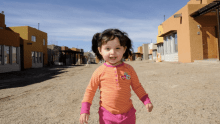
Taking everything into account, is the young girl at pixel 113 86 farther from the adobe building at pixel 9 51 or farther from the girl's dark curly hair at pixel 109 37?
the adobe building at pixel 9 51

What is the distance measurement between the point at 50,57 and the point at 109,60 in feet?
94.6

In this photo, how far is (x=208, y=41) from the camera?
11453 mm

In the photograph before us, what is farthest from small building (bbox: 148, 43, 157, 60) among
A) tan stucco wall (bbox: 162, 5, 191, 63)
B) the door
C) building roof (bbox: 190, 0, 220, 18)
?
building roof (bbox: 190, 0, 220, 18)

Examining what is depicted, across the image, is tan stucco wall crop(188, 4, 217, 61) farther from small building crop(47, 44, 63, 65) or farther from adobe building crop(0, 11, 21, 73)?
small building crop(47, 44, 63, 65)

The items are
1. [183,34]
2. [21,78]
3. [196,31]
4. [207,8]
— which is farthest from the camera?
[183,34]

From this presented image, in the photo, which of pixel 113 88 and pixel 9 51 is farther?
pixel 9 51

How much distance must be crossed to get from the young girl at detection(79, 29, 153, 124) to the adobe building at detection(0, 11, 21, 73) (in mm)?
15222

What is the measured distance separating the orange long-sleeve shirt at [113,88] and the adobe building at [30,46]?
19.2 m

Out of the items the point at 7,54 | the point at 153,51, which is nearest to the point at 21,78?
the point at 7,54

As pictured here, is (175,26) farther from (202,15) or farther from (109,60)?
(109,60)

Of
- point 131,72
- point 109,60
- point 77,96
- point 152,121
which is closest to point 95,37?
point 109,60

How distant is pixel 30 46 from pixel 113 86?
21176mm

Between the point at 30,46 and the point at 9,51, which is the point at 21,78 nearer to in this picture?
the point at 9,51

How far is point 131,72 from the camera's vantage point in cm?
149
